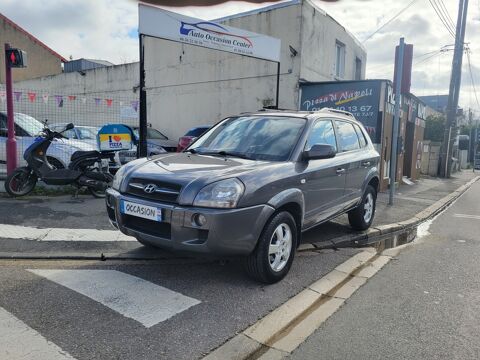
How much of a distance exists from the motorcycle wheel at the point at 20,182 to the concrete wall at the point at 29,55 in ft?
88.2

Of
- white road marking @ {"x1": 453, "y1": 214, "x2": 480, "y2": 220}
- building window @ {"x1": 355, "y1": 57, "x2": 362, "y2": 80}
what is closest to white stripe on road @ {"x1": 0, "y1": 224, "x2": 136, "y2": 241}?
white road marking @ {"x1": 453, "y1": 214, "x2": 480, "y2": 220}

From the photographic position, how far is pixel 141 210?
3879 millimetres

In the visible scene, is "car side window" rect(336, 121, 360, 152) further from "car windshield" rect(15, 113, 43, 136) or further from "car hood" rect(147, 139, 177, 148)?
"car hood" rect(147, 139, 177, 148)

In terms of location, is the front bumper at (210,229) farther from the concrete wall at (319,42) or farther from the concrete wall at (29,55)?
the concrete wall at (29,55)

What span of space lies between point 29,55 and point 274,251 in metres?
34.1

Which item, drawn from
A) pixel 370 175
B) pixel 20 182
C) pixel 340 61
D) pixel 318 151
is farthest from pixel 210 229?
pixel 340 61

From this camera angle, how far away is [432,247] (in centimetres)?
628

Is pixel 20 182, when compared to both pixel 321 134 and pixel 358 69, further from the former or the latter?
pixel 358 69

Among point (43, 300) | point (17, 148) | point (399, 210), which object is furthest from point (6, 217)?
point (399, 210)

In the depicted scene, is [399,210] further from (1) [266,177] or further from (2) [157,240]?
(2) [157,240]

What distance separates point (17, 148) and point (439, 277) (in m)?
8.10

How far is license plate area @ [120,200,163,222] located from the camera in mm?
3754

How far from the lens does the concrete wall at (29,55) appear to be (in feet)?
99.5

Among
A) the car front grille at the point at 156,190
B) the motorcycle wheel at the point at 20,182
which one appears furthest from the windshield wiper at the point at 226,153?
the motorcycle wheel at the point at 20,182
